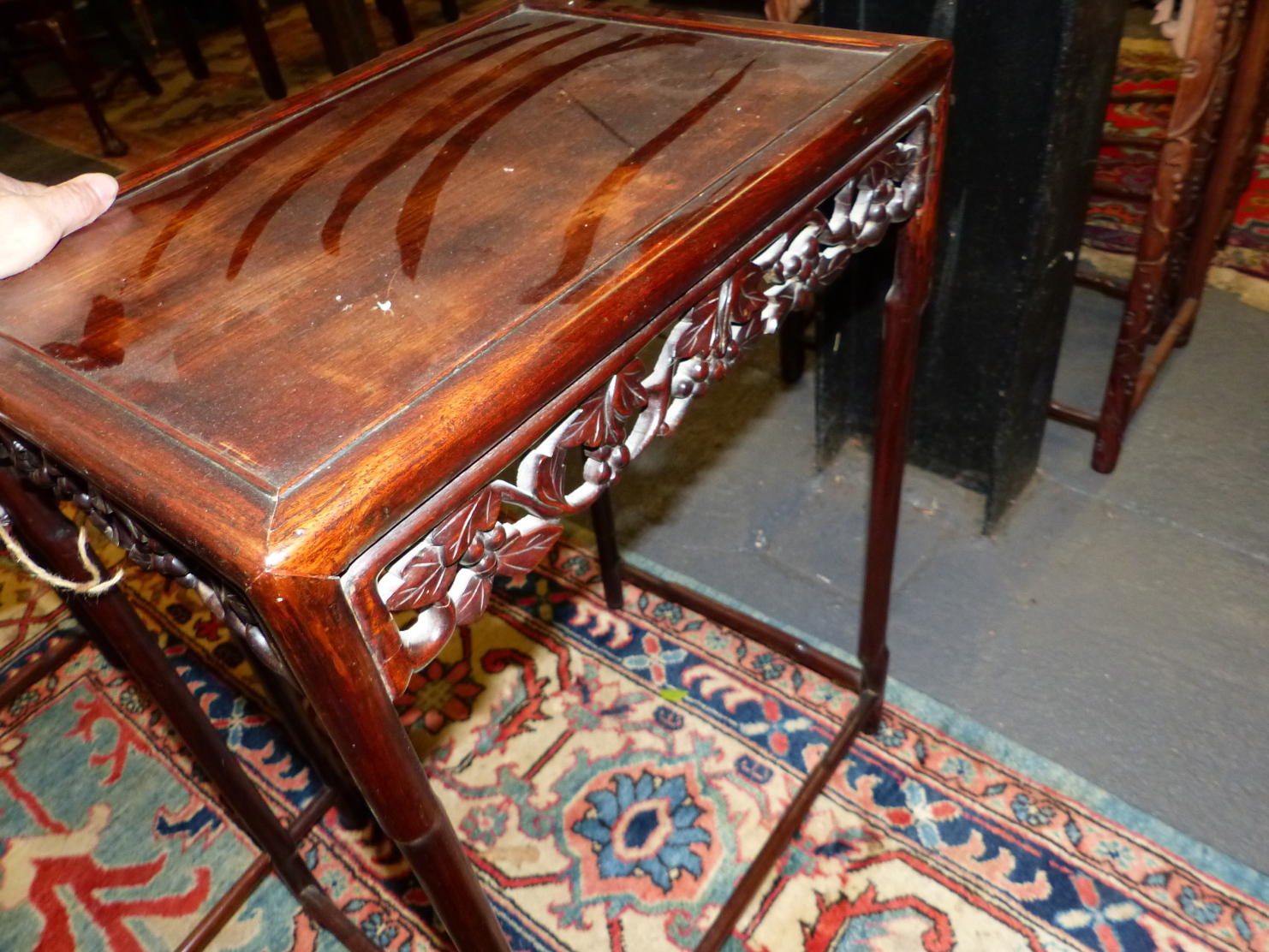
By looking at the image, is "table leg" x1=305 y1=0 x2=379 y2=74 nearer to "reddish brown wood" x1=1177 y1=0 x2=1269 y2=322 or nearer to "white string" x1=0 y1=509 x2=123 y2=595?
"reddish brown wood" x1=1177 y1=0 x2=1269 y2=322

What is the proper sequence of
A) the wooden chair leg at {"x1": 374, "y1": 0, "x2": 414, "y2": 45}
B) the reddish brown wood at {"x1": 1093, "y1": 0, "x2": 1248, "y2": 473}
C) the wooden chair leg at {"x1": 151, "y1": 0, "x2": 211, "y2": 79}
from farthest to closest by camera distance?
the wooden chair leg at {"x1": 151, "y1": 0, "x2": 211, "y2": 79} < the wooden chair leg at {"x1": 374, "y1": 0, "x2": 414, "y2": 45} < the reddish brown wood at {"x1": 1093, "y1": 0, "x2": 1248, "y2": 473}

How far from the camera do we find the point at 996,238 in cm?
122

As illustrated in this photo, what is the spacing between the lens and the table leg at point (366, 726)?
0.41 metres

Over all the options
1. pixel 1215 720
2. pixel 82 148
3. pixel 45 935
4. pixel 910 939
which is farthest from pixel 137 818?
pixel 82 148

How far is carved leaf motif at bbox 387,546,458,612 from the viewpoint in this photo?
46cm

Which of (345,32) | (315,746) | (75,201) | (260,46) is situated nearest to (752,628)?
(315,746)

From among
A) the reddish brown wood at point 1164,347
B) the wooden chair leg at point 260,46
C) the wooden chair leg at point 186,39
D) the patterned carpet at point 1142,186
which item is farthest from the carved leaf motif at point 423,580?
the wooden chair leg at point 186,39

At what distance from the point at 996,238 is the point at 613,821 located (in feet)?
3.00

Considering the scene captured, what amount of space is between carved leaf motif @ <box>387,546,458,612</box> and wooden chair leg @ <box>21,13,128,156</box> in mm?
3132

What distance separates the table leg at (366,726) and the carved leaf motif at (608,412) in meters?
0.17

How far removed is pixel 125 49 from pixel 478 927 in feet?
13.6

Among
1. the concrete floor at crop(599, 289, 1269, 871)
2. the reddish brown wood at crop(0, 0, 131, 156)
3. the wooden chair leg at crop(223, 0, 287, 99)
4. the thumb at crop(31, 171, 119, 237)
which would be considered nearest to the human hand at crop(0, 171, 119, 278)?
the thumb at crop(31, 171, 119, 237)

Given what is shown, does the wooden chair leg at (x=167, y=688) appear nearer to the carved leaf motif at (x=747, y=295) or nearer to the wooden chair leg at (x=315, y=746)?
the wooden chair leg at (x=315, y=746)

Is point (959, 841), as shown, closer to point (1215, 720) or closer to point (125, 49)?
point (1215, 720)
